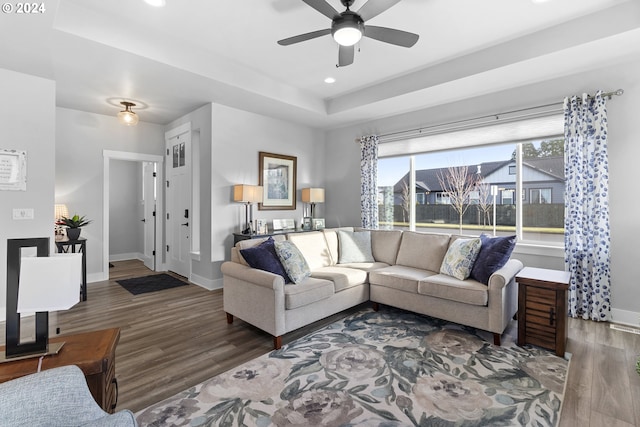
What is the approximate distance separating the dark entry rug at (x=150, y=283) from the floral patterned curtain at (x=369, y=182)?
3.15 m

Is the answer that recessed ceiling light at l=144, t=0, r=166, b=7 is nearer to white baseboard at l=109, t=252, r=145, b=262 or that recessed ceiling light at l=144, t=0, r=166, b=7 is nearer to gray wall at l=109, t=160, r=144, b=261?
gray wall at l=109, t=160, r=144, b=261

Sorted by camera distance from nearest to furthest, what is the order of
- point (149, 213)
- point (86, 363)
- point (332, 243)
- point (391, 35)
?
point (86, 363) → point (391, 35) → point (332, 243) → point (149, 213)

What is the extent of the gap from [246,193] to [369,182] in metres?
2.11

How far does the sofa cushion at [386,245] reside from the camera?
4.16 meters

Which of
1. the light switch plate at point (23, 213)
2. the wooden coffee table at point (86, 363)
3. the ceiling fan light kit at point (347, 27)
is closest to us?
the wooden coffee table at point (86, 363)

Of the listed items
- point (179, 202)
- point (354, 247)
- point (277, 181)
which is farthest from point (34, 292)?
point (179, 202)

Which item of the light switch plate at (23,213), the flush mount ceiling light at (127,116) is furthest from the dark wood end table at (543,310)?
the light switch plate at (23,213)

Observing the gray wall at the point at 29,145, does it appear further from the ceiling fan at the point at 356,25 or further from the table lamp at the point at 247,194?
the ceiling fan at the point at 356,25

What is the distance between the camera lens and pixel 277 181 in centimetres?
534

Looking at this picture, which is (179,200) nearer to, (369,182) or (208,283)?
(208,283)

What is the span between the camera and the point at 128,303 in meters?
3.99

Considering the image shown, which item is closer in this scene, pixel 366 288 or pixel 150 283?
pixel 366 288

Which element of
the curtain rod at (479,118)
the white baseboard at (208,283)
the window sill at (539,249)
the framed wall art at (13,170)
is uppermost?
the curtain rod at (479,118)

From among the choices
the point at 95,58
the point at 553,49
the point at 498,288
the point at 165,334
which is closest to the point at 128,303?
the point at 165,334
